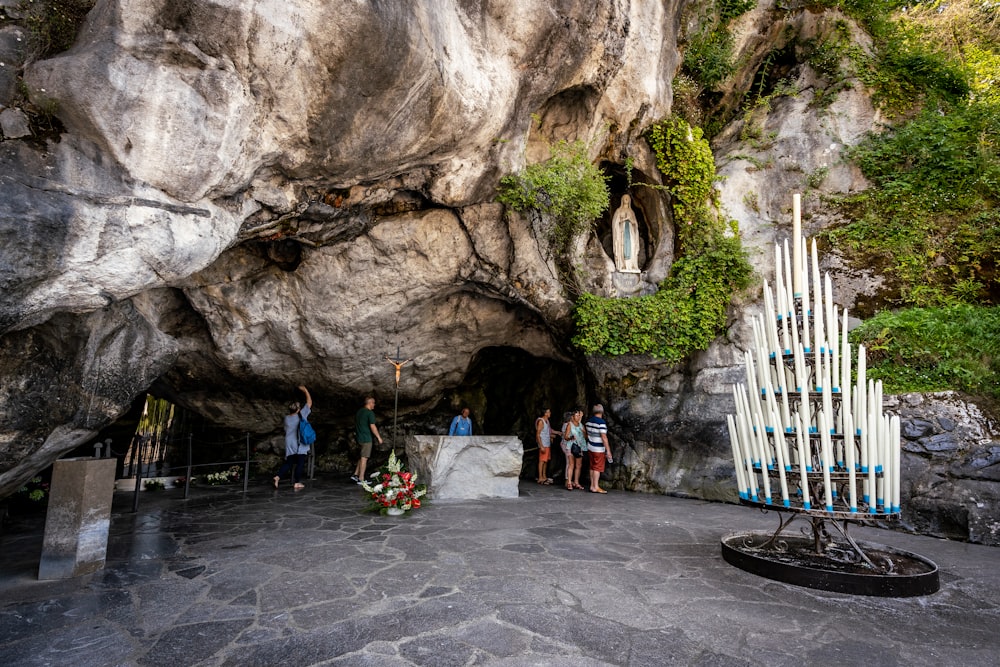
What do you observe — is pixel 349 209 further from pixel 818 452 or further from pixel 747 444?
pixel 818 452

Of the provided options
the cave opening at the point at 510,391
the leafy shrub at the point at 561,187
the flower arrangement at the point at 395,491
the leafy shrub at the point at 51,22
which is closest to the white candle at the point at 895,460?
the flower arrangement at the point at 395,491

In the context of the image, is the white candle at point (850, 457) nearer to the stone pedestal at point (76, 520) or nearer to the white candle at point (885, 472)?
the white candle at point (885, 472)

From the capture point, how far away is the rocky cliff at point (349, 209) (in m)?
4.24

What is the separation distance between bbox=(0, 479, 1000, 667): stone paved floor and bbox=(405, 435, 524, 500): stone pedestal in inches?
78.5

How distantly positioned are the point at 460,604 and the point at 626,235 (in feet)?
30.1

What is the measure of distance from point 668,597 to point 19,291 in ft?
17.8

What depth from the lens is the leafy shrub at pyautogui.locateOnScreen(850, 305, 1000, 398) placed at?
7.25 m

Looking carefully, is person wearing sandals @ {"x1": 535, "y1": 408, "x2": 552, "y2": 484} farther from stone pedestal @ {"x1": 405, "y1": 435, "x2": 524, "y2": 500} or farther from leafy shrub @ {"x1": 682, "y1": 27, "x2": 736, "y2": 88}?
leafy shrub @ {"x1": 682, "y1": 27, "x2": 736, "y2": 88}

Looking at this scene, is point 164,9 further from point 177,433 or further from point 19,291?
point 177,433

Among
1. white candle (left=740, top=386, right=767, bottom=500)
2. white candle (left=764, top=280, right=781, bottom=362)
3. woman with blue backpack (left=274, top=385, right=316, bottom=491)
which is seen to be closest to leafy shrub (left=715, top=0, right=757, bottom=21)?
white candle (left=764, top=280, right=781, bottom=362)

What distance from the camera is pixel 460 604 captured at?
12.6ft

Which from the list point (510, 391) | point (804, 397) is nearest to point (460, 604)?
point (804, 397)

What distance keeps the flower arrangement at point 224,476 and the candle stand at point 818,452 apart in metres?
9.91

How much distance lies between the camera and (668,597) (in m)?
4.03
